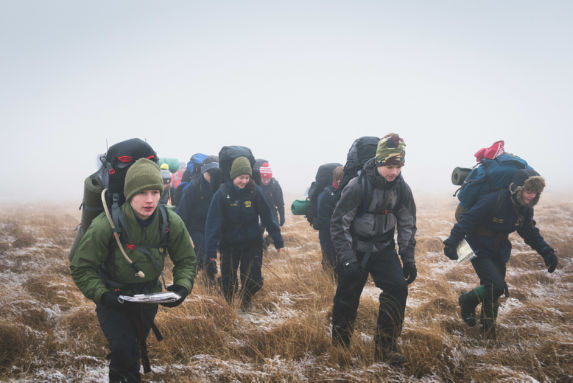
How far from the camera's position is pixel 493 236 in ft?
11.5

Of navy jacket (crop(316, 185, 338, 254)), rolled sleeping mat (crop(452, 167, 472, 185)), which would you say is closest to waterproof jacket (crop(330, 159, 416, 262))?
rolled sleeping mat (crop(452, 167, 472, 185))

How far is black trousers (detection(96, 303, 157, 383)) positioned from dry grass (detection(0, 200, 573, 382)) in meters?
0.64

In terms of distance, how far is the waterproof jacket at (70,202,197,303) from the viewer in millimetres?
2025

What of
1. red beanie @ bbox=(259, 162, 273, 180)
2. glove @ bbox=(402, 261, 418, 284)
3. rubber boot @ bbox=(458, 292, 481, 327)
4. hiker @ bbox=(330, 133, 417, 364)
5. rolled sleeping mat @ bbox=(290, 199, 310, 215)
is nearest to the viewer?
hiker @ bbox=(330, 133, 417, 364)

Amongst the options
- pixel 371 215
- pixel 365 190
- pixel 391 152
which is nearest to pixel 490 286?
pixel 371 215

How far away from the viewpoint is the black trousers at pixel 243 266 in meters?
4.32

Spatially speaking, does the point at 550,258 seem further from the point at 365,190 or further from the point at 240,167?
the point at 240,167

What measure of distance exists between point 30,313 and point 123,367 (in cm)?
263

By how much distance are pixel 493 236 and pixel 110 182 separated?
12.9 ft

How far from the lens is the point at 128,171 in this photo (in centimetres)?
225

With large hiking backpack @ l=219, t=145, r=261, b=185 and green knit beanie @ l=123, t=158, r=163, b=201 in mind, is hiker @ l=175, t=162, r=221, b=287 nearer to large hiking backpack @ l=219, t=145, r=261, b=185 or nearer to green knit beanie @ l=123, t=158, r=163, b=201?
large hiking backpack @ l=219, t=145, r=261, b=185

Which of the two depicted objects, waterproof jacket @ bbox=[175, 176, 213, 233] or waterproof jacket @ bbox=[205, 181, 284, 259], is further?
waterproof jacket @ bbox=[175, 176, 213, 233]

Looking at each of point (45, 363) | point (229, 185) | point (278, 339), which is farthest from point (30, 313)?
point (278, 339)

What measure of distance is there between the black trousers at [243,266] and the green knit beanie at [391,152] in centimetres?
229
